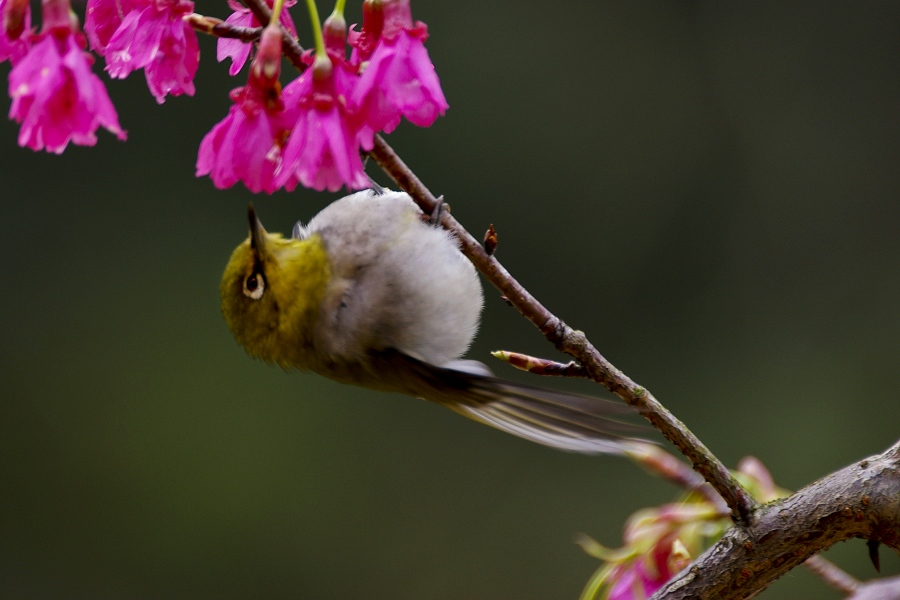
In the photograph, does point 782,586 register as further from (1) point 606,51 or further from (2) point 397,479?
(1) point 606,51

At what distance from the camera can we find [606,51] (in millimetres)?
5422

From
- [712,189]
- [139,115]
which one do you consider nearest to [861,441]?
[712,189]

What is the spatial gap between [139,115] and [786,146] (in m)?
3.60

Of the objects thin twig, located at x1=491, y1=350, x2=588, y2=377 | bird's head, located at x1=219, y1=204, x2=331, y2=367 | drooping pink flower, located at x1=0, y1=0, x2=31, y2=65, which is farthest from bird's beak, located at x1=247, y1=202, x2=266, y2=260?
drooping pink flower, located at x1=0, y1=0, x2=31, y2=65

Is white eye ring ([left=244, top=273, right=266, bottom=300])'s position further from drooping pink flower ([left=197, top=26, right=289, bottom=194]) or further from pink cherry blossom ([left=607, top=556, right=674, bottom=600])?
pink cherry blossom ([left=607, top=556, right=674, bottom=600])

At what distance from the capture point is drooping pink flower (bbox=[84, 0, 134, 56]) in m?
1.08

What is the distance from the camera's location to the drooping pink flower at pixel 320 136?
0.93 m

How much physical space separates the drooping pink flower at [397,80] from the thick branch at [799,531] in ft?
2.07

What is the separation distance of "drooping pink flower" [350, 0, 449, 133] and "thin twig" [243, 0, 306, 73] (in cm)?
9

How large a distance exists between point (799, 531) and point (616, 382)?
278 millimetres

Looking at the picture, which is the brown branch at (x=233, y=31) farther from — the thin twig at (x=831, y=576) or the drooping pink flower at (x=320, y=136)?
the thin twig at (x=831, y=576)

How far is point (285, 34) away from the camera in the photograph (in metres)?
1.02

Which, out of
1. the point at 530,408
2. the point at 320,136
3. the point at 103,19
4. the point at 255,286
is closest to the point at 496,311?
the point at 255,286

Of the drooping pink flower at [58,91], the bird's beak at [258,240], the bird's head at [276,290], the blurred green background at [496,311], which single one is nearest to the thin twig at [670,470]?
the bird's head at [276,290]
